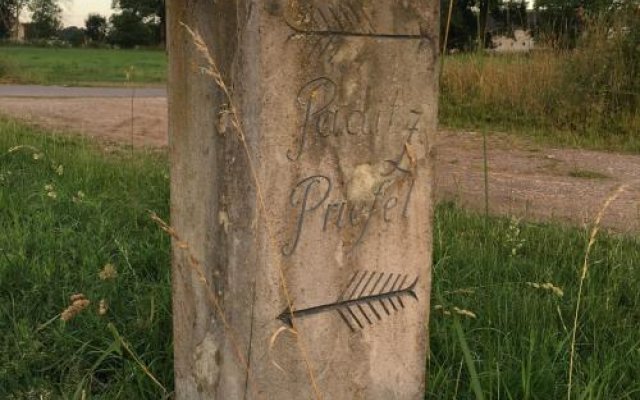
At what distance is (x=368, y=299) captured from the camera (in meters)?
1.89

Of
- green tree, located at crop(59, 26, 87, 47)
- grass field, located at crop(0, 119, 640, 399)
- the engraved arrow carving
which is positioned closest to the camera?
the engraved arrow carving

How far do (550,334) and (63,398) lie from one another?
1470mm

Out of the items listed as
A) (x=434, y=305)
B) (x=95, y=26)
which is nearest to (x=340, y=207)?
(x=434, y=305)

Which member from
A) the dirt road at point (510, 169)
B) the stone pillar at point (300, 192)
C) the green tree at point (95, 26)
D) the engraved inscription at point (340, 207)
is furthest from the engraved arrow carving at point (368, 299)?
the green tree at point (95, 26)

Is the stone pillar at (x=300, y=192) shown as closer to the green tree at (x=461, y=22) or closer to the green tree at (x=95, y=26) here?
the green tree at (x=461, y=22)

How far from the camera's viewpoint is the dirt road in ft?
15.4

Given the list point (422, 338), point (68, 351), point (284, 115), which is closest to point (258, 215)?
point (284, 115)

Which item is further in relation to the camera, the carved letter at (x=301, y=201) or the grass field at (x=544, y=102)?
the grass field at (x=544, y=102)

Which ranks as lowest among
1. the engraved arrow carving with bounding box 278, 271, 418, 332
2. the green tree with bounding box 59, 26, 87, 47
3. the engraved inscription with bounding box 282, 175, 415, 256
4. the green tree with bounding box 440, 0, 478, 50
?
the engraved arrow carving with bounding box 278, 271, 418, 332

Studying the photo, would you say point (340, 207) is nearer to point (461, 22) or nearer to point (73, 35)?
point (461, 22)

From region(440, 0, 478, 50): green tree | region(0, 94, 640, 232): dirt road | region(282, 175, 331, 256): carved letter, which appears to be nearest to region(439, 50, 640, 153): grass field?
region(440, 0, 478, 50): green tree

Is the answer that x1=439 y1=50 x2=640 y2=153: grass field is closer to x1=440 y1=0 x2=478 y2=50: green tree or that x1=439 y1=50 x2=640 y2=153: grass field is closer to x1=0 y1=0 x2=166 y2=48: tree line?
x1=440 y1=0 x2=478 y2=50: green tree

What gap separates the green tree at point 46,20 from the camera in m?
54.4

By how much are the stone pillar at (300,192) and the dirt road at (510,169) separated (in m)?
1.86
